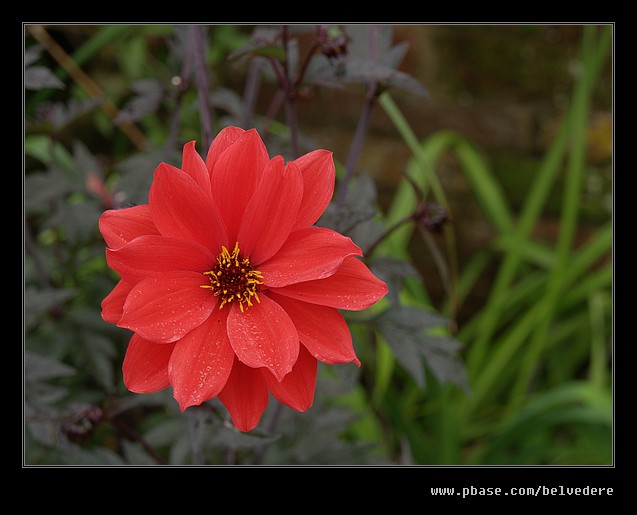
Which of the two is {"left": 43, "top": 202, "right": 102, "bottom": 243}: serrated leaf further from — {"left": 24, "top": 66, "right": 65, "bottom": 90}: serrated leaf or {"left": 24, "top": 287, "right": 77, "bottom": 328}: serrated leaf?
{"left": 24, "top": 66, "right": 65, "bottom": 90}: serrated leaf

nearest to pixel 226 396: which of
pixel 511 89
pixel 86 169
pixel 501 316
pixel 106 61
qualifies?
pixel 86 169

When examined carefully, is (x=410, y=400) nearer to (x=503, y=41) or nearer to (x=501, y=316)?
(x=501, y=316)

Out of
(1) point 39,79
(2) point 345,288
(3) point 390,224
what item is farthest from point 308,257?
(3) point 390,224

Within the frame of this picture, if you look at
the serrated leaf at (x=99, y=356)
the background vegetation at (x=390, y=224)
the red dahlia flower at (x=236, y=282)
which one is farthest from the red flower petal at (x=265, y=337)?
the serrated leaf at (x=99, y=356)

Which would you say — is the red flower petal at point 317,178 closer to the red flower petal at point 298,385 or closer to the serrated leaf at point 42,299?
the red flower petal at point 298,385

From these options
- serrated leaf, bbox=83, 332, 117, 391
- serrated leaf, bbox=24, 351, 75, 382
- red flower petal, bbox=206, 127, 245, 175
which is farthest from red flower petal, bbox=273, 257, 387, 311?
serrated leaf, bbox=83, 332, 117, 391

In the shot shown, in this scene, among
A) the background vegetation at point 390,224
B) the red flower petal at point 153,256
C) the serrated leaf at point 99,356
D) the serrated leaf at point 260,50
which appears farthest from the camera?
the serrated leaf at point 99,356

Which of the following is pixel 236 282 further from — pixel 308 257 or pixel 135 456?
pixel 135 456
